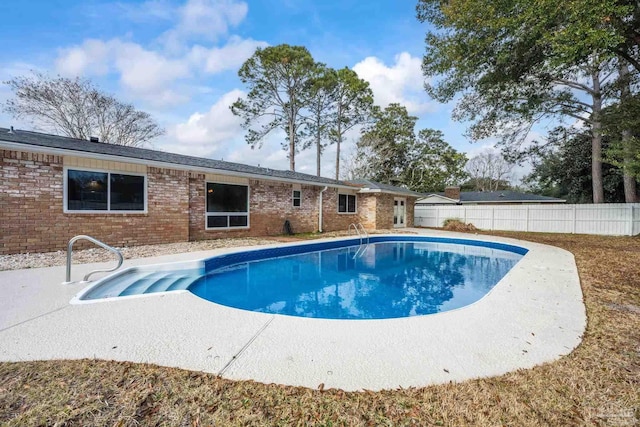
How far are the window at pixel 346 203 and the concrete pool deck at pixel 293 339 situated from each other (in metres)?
11.8

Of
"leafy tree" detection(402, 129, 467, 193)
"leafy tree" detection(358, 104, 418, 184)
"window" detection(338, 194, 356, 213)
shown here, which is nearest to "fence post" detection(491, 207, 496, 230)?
"window" detection(338, 194, 356, 213)

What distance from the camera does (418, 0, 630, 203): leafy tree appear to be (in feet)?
21.4

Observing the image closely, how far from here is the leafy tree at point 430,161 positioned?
27094mm

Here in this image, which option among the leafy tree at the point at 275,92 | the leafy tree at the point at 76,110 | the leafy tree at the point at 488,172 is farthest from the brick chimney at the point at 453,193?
the leafy tree at the point at 76,110

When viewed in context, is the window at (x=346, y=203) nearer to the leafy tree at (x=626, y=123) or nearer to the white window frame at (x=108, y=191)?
the white window frame at (x=108, y=191)

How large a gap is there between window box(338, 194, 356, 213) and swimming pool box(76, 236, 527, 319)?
5.23 m

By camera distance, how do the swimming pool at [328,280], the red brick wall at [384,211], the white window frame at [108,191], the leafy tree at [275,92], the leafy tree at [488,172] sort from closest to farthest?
1. the swimming pool at [328,280]
2. the white window frame at [108,191]
3. the red brick wall at [384,211]
4. the leafy tree at [275,92]
5. the leafy tree at [488,172]

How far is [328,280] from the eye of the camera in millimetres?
6867

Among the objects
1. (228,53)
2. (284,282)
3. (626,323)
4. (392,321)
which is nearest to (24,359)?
(392,321)

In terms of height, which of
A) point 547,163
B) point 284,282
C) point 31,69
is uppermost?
point 31,69

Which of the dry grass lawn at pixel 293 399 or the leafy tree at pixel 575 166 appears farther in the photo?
the leafy tree at pixel 575 166

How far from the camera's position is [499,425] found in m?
1.67

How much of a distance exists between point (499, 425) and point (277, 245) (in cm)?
810

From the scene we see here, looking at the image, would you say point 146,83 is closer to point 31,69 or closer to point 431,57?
point 31,69
